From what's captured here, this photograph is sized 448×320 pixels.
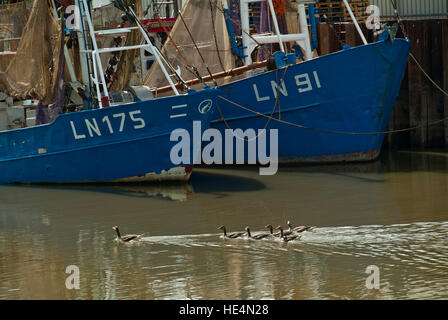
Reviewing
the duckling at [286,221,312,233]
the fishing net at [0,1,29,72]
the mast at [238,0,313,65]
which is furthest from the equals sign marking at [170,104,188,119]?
the fishing net at [0,1,29,72]

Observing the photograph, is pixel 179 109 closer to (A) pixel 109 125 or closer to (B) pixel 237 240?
(A) pixel 109 125

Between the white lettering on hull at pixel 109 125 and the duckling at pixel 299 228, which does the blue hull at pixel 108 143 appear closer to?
the white lettering on hull at pixel 109 125

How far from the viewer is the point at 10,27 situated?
64.1ft

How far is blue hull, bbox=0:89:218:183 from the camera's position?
16281mm

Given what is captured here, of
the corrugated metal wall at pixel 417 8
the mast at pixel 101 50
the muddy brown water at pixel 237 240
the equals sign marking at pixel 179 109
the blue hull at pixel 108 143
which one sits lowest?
the muddy brown water at pixel 237 240

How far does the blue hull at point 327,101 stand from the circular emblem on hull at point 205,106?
2151mm

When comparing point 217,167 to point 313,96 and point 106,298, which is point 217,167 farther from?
point 106,298

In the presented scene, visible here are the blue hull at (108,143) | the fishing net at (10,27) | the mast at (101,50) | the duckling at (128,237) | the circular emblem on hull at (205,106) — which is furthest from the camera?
the fishing net at (10,27)

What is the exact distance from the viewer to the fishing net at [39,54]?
18172 millimetres

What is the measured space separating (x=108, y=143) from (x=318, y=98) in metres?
4.18

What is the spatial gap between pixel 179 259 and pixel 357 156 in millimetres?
8036

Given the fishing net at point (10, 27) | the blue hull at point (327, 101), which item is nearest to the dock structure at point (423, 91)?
the blue hull at point (327, 101)

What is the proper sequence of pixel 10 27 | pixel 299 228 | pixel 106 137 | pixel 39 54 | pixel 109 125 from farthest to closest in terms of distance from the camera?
pixel 10 27 → pixel 39 54 → pixel 106 137 → pixel 109 125 → pixel 299 228

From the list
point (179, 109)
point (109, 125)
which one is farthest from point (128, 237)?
point (109, 125)
